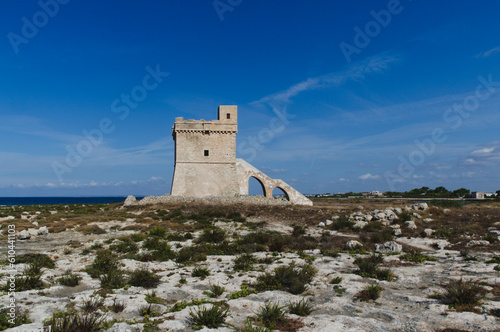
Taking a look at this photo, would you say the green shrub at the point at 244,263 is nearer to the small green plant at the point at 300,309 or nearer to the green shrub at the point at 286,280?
the green shrub at the point at 286,280

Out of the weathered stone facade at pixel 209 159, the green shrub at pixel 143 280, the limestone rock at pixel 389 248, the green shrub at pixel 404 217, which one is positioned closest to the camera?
the green shrub at pixel 143 280

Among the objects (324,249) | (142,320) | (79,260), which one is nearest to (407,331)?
(142,320)

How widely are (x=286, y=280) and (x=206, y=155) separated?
89.6ft

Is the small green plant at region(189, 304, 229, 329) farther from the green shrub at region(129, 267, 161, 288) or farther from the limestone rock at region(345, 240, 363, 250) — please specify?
the limestone rock at region(345, 240, 363, 250)

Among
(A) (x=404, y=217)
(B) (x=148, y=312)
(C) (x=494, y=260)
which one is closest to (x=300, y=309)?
(B) (x=148, y=312)

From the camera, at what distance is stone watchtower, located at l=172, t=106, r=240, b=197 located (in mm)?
33125

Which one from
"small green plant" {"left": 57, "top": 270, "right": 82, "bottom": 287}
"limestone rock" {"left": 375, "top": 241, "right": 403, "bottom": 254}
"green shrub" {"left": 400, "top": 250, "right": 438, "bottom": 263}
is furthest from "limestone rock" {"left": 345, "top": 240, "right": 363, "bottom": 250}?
"small green plant" {"left": 57, "top": 270, "right": 82, "bottom": 287}

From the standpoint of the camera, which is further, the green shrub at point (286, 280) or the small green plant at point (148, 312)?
the green shrub at point (286, 280)

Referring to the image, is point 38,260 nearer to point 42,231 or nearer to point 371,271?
point 42,231

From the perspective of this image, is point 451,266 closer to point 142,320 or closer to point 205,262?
point 205,262

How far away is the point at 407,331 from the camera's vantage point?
4.98 m

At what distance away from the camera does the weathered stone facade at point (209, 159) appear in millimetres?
33125

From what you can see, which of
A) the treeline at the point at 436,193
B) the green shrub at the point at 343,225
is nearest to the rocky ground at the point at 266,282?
the green shrub at the point at 343,225

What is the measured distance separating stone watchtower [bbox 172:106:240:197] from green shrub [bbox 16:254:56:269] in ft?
77.4
